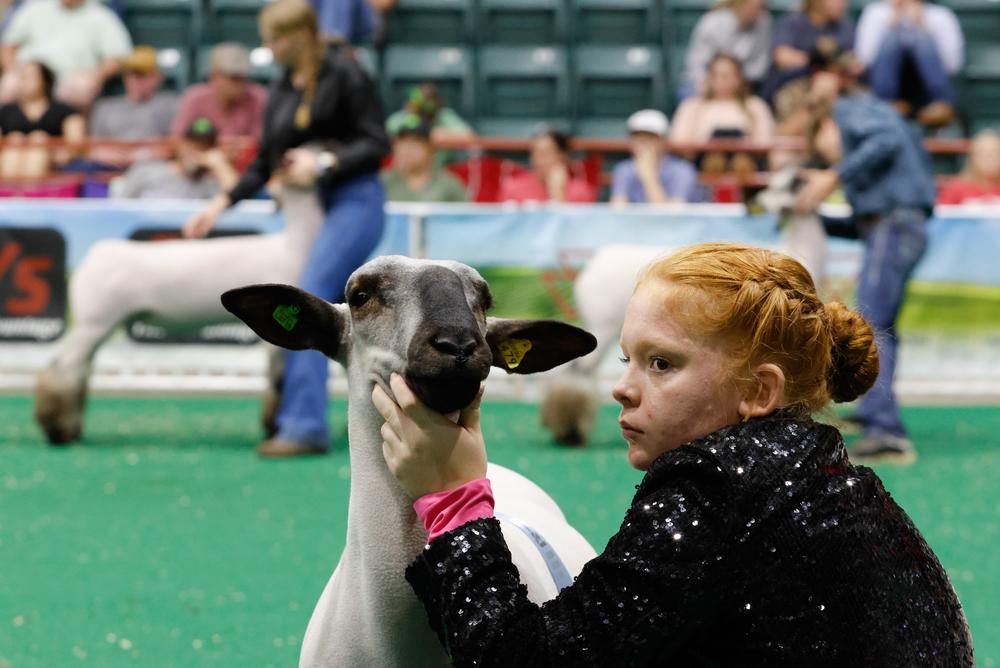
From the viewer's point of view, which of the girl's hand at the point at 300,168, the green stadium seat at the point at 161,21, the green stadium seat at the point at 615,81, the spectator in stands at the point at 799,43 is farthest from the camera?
the green stadium seat at the point at 161,21

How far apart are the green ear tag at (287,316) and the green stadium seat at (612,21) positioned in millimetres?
12644

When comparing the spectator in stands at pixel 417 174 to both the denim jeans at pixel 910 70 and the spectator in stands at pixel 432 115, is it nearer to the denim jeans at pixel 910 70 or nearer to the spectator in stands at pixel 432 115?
the spectator in stands at pixel 432 115

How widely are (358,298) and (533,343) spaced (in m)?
0.30

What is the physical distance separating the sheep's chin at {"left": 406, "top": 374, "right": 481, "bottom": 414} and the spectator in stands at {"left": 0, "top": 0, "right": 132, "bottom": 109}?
11.5 m

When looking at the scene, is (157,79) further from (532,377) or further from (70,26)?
(532,377)

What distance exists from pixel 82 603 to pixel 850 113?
503 cm

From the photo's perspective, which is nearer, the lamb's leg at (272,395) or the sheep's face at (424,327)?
the sheep's face at (424,327)

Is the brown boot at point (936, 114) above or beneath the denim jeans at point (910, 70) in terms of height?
beneath

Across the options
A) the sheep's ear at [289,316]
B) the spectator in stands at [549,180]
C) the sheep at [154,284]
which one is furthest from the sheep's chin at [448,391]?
the spectator in stands at [549,180]

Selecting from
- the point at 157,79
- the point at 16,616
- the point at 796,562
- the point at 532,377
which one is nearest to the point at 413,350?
the point at 796,562

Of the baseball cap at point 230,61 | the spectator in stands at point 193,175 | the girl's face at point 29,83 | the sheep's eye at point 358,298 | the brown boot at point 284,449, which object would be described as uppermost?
the sheep's eye at point 358,298

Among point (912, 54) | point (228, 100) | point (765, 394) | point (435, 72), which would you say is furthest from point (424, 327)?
point (435, 72)

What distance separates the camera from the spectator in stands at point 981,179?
1073cm

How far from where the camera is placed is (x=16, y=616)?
4.35 metres
